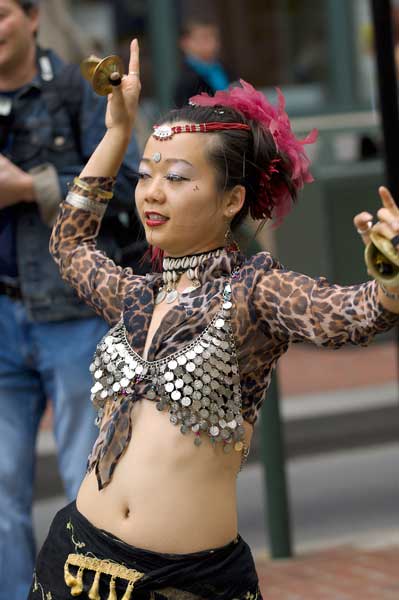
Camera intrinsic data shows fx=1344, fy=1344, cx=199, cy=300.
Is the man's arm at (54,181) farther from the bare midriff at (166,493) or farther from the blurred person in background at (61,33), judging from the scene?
the blurred person in background at (61,33)

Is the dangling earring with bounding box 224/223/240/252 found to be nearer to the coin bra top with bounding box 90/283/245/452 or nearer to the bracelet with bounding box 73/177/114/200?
the coin bra top with bounding box 90/283/245/452

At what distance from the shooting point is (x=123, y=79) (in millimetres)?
3334

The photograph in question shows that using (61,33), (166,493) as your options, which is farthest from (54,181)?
(61,33)

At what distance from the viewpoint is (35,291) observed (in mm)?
4359

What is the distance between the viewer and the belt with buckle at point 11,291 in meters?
4.43

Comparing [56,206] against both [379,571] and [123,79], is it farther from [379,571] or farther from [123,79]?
[379,571]

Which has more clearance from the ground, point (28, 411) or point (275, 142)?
point (275, 142)

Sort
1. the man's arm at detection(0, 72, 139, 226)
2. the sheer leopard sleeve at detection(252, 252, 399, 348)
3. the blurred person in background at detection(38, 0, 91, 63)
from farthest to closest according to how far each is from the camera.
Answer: the blurred person in background at detection(38, 0, 91, 63) → the man's arm at detection(0, 72, 139, 226) → the sheer leopard sleeve at detection(252, 252, 399, 348)

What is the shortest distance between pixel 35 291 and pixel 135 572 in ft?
5.16

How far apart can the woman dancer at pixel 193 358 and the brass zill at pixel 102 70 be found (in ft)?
0.11

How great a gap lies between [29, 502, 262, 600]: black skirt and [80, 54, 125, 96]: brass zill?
3.41 ft

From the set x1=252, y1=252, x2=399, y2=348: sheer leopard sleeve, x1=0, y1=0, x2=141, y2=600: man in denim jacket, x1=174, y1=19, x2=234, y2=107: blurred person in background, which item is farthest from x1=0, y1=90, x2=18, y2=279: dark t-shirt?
x1=174, y1=19, x2=234, y2=107: blurred person in background

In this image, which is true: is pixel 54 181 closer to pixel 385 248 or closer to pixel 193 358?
pixel 193 358

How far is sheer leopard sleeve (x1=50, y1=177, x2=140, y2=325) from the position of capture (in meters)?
3.36
